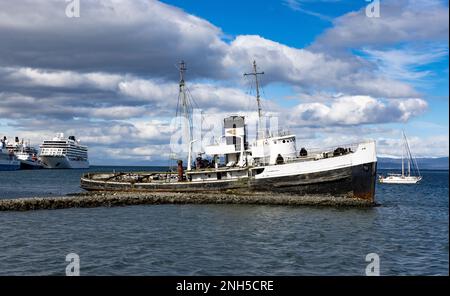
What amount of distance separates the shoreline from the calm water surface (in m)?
2.33

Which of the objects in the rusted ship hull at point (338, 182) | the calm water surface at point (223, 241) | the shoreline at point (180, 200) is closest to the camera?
the calm water surface at point (223, 241)

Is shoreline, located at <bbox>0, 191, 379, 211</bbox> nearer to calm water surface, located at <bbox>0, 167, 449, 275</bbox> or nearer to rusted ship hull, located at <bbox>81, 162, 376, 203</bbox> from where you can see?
rusted ship hull, located at <bbox>81, 162, 376, 203</bbox>

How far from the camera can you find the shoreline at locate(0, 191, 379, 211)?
47062mm

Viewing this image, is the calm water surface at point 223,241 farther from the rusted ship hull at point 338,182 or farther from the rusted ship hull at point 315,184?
the rusted ship hull at point 315,184

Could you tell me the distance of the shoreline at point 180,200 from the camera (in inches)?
1853

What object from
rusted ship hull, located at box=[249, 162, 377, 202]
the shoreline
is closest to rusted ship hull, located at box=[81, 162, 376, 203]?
rusted ship hull, located at box=[249, 162, 377, 202]

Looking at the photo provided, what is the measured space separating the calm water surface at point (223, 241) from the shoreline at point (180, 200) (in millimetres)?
2329

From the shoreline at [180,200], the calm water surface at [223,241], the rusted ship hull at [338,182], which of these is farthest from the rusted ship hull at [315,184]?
the calm water surface at [223,241]

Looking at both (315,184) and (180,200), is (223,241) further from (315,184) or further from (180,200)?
(180,200)

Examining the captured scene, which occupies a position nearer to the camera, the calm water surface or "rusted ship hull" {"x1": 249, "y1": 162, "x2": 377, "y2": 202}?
the calm water surface

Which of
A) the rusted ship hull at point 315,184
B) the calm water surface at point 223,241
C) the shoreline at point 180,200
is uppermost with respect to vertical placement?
the rusted ship hull at point 315,184
